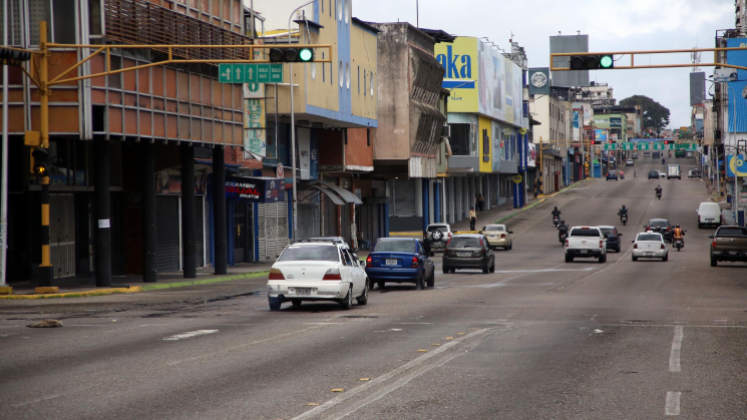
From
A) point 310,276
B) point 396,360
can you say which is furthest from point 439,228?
Result: point 396,360

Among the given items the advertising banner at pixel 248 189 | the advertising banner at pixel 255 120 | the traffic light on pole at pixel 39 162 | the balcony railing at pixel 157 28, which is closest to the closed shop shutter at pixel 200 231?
the advertising banner at pixel 248 189

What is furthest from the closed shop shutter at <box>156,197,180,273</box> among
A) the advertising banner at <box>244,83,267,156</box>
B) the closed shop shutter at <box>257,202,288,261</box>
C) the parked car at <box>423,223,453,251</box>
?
the parked car at <box>423,223,453,251</box>

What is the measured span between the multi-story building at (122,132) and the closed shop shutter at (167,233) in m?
0.07

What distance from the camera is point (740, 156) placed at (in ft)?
236

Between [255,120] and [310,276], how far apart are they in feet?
77.5

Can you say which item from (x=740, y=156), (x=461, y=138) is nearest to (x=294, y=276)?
(x=740, y=156)

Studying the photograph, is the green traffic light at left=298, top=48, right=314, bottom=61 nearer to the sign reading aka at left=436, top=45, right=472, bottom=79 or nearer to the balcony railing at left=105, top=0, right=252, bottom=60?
the balcony railing at left=105, top=0, right=252, bottom=60

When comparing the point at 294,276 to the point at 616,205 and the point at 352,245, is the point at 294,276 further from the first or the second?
the point at 616,205

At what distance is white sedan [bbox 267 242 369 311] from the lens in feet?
68.2

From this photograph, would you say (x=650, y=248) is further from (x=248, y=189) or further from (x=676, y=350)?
(x=676, y=350)

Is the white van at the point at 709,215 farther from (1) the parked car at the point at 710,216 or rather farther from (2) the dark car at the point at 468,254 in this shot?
(2) the dark car at the point at 468,254

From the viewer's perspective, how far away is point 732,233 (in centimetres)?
4322

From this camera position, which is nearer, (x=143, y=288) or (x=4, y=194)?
(x=4, y=194)

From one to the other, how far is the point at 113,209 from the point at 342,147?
20748mm
